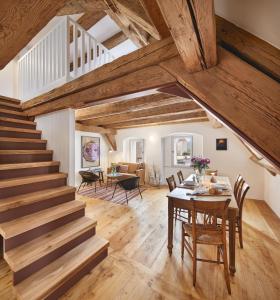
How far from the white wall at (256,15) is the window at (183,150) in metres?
4.80

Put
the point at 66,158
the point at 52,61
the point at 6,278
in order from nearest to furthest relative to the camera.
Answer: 1. the point at 6,278
2. the point at 66,158
3. the point at 52,61

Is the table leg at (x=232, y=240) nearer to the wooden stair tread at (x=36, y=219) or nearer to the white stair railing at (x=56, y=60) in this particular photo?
the wooden stair tread at (x=36, y=219)

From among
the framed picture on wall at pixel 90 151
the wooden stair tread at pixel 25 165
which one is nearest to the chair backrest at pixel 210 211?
the wooden stair tread at pixel 25 165

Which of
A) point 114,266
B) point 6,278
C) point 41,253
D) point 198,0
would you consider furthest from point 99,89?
point 6,278

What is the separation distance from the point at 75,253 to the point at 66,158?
1364 millimetres

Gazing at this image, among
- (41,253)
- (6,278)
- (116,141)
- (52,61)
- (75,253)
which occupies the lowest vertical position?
(6,278)

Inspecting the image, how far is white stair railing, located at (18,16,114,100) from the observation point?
2.49m

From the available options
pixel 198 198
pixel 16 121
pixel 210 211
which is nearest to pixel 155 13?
pixel 210 211

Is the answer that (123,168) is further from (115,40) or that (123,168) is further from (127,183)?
(115,40)

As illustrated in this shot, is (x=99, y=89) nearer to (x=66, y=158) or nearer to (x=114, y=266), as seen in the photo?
(x=66, y=158)

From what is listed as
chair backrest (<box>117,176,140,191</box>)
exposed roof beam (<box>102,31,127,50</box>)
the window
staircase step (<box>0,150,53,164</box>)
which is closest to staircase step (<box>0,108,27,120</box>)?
staircase step (<box>0,150,53,164</box>)

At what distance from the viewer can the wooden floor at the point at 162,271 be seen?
1571 mm

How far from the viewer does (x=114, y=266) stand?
1921mm

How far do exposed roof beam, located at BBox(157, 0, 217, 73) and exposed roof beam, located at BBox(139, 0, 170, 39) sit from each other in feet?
1.46
